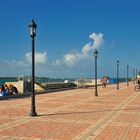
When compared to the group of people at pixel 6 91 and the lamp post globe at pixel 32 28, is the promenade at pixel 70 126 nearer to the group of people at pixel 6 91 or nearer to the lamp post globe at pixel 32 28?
the lamp post globe at pixel 32 28

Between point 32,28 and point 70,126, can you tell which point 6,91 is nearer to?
point 32,28

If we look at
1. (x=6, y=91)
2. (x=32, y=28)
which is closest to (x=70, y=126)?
(x=32, y=28)

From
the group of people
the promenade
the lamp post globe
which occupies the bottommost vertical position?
the promenade

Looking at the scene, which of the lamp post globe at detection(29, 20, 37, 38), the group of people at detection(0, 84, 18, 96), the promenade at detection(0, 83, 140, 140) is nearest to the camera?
the promenade at detection(0, 83, 140, 140)

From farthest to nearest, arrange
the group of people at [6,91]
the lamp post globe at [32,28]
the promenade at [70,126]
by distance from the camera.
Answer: the group of people at [6,91], the lamp post globe at [32,28], the promenade at [70,126]

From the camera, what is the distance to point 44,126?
11.2 metres

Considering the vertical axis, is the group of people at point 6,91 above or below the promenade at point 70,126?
above

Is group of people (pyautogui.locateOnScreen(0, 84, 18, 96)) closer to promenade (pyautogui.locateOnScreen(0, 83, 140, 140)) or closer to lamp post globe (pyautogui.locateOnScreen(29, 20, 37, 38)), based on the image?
promenade (pyautogui.locateOnScreen(0, 83, 140, 140))

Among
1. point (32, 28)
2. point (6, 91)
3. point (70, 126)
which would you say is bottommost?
point (70, 126)

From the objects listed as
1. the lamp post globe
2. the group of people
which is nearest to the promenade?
the lamp post globe

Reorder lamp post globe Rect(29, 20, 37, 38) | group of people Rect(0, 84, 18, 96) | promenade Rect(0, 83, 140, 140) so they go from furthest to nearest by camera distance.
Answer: group of people Rect(0, 84, 18, 96) → lamp post globe Rect(29, 20, 37, 38) → promenade Rect(0, 83, 140, 140)

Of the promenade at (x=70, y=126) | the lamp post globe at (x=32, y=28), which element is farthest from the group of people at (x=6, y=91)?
the lamp post globe at (x=32, y=28)

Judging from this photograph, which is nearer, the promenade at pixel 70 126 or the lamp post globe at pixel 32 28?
the promenade at pixel 70 126

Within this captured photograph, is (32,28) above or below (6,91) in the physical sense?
above
